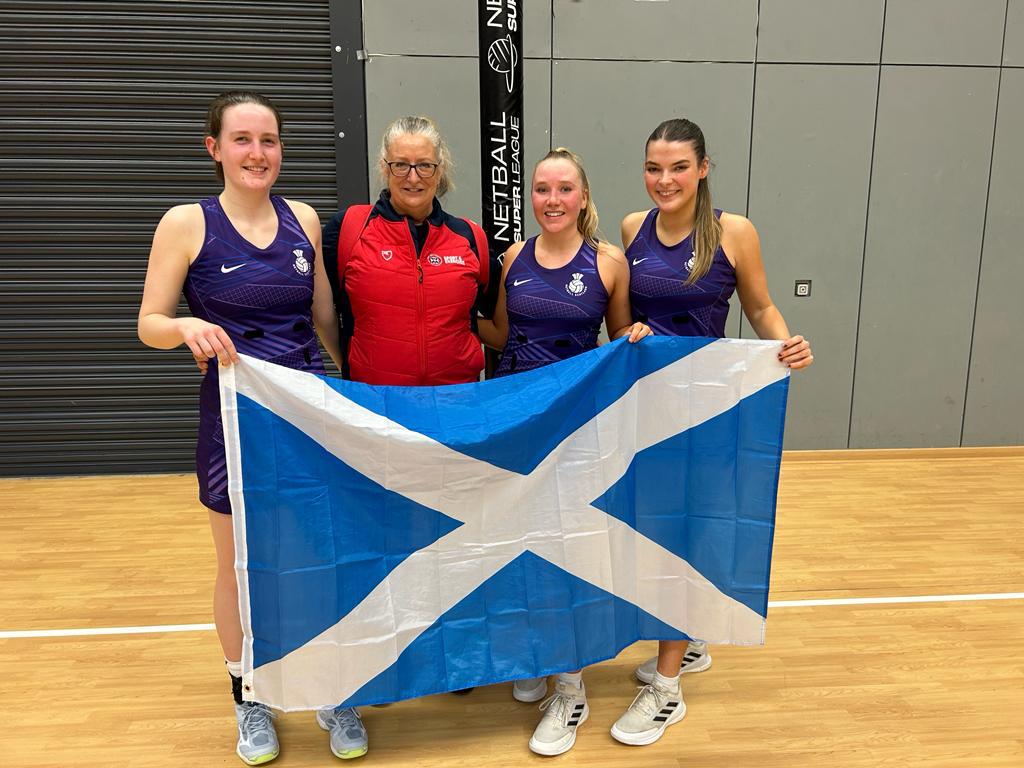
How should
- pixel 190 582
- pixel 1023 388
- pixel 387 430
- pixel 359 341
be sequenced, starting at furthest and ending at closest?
pixel 1023 388 → pixel 190 582 → pixel 359 341 → pixel 387 430

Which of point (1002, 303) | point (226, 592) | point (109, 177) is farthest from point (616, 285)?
point (1002, 303)

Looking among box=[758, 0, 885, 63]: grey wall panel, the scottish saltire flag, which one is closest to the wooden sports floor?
the scottish saltire flag

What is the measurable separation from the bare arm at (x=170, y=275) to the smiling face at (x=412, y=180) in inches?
20.3

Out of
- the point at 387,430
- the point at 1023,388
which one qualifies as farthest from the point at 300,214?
the point at 1023,388

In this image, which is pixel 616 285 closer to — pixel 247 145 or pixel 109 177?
pixel 247 145

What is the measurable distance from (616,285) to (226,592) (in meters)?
1.39

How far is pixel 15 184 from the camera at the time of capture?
4.07 metres

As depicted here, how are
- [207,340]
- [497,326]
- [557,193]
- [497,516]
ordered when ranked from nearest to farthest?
[207,340], [497,516], [557,193], [497,326]

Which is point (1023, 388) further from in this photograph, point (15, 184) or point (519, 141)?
point (15, 184)

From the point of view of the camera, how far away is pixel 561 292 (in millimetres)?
1990

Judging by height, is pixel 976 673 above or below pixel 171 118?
below

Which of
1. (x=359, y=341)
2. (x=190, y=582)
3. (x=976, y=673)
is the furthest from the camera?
(x=190, y=582)

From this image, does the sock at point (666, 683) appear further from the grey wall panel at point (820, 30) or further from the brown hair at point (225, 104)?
the grey wall panel at point (820, 30)

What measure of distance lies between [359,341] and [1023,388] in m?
4.81
